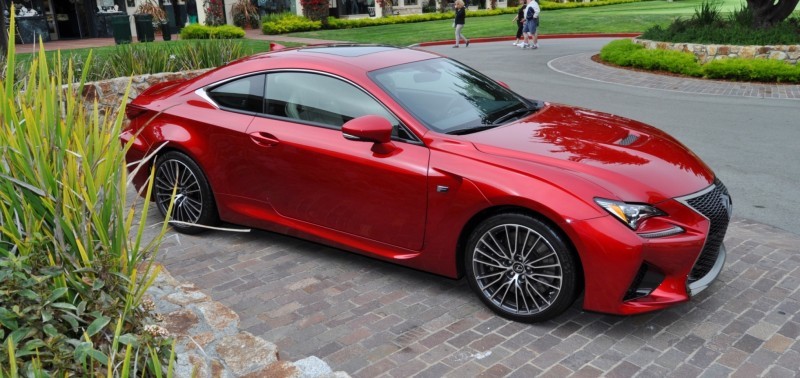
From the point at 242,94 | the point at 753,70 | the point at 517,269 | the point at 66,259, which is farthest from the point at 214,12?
the point at 66,259

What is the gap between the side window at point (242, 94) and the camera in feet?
18.2

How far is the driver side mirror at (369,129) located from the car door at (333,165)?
0.16 meters

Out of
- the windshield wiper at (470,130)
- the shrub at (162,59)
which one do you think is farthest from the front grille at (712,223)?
the shrub at (162,59)

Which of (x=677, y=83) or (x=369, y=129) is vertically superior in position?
(x=369, y=129)

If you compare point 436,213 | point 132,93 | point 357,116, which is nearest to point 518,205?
point 436,213

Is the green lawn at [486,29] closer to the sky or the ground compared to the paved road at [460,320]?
closer to the sky

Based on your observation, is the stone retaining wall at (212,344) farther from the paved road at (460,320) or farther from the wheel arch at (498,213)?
the wheel arch at (498,213)

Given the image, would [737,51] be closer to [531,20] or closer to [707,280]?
[531,20]

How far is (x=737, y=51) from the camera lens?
16.3m

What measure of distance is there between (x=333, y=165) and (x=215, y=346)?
6.85ft

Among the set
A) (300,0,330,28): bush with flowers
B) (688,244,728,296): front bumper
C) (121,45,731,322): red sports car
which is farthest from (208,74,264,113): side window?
(300,0,330,28): bush with flowers

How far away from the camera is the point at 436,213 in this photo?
4504mm

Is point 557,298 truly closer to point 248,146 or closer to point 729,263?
point 729,263

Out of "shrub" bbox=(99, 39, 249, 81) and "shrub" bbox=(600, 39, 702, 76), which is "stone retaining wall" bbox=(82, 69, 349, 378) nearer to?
"shrub" bbox=(99, 39, 249, 81)
